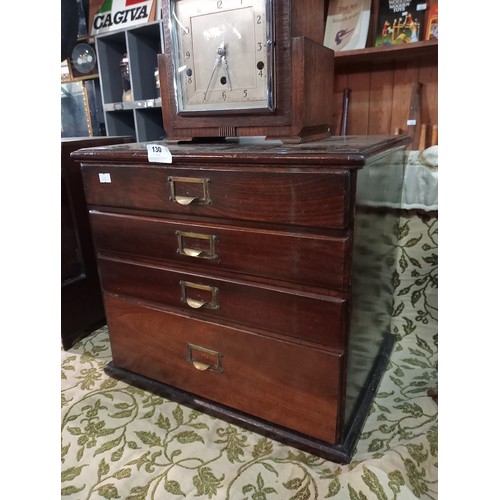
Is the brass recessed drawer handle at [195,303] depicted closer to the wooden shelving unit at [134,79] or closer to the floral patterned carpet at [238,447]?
the floral patterned carpet at [238,447]

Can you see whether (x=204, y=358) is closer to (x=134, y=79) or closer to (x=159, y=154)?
(x=159, y=154)

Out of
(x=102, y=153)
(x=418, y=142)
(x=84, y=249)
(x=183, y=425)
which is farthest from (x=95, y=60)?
(x=183, y=425)

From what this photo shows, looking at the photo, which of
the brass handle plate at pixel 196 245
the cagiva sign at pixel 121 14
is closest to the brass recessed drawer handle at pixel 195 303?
the brass handle plate at pixel 196 245

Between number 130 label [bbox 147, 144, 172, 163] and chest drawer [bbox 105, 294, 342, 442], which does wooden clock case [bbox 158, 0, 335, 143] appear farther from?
chest drawer [bbox 105, 294, 342, 442]

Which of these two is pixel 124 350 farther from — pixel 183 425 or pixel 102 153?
pixel 102 153

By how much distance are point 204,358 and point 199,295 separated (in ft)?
0.58

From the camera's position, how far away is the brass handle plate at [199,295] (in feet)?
3.03

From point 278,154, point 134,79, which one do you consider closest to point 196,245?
point 278,154

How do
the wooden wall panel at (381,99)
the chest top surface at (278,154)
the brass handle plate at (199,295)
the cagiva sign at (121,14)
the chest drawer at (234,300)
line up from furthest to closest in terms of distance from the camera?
1. the cagiva sign at (121,14)
2. the wooden wall panel at (381,99)
3. the brass handle plate at (199,295)
4. the chest drawer at (234,300)
5. the chest top surface at (278,154)

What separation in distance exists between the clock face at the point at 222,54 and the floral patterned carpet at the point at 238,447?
2.15 ft

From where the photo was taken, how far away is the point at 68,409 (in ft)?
3.63

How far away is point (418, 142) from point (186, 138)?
2.40 feet

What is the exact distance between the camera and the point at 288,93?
0.85m

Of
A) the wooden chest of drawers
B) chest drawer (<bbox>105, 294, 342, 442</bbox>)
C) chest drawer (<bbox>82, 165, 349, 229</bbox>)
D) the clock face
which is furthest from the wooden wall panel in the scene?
chest drawer (<bbox>105, 294, 342, 442</bbox>)
